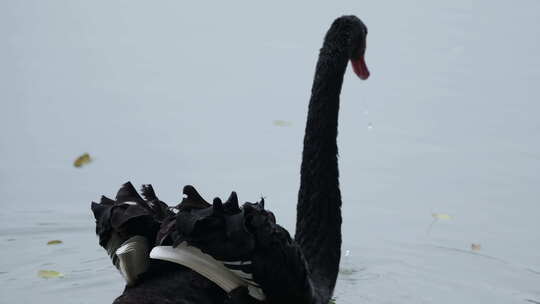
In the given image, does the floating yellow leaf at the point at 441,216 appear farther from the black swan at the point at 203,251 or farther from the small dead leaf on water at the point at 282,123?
the black swan at the point at 203,251

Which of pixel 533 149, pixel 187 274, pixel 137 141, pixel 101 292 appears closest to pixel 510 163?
pixel 533 149

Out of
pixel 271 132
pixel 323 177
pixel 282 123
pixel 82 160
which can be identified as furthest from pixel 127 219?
pixel 282 123

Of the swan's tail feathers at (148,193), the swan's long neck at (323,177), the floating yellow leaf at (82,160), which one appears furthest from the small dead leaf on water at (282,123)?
the swan's tail feathers at (148,193)

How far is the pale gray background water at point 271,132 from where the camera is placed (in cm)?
464

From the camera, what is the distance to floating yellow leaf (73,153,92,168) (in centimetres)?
540

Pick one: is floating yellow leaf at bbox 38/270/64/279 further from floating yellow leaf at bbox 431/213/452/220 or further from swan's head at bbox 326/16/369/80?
floating yellow leaf at bbox 431/213/452/220

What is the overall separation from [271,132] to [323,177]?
2.46 m

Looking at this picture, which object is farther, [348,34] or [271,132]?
[271,132]

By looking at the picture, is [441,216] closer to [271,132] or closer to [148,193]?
[271,132]

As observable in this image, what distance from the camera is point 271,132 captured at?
19.6ft

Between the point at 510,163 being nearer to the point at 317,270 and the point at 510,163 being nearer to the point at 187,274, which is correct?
the point at 317,270

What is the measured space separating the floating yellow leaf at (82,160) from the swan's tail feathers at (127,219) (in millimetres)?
2294

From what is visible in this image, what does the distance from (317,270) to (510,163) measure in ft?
8.79

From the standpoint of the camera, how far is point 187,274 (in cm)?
295
